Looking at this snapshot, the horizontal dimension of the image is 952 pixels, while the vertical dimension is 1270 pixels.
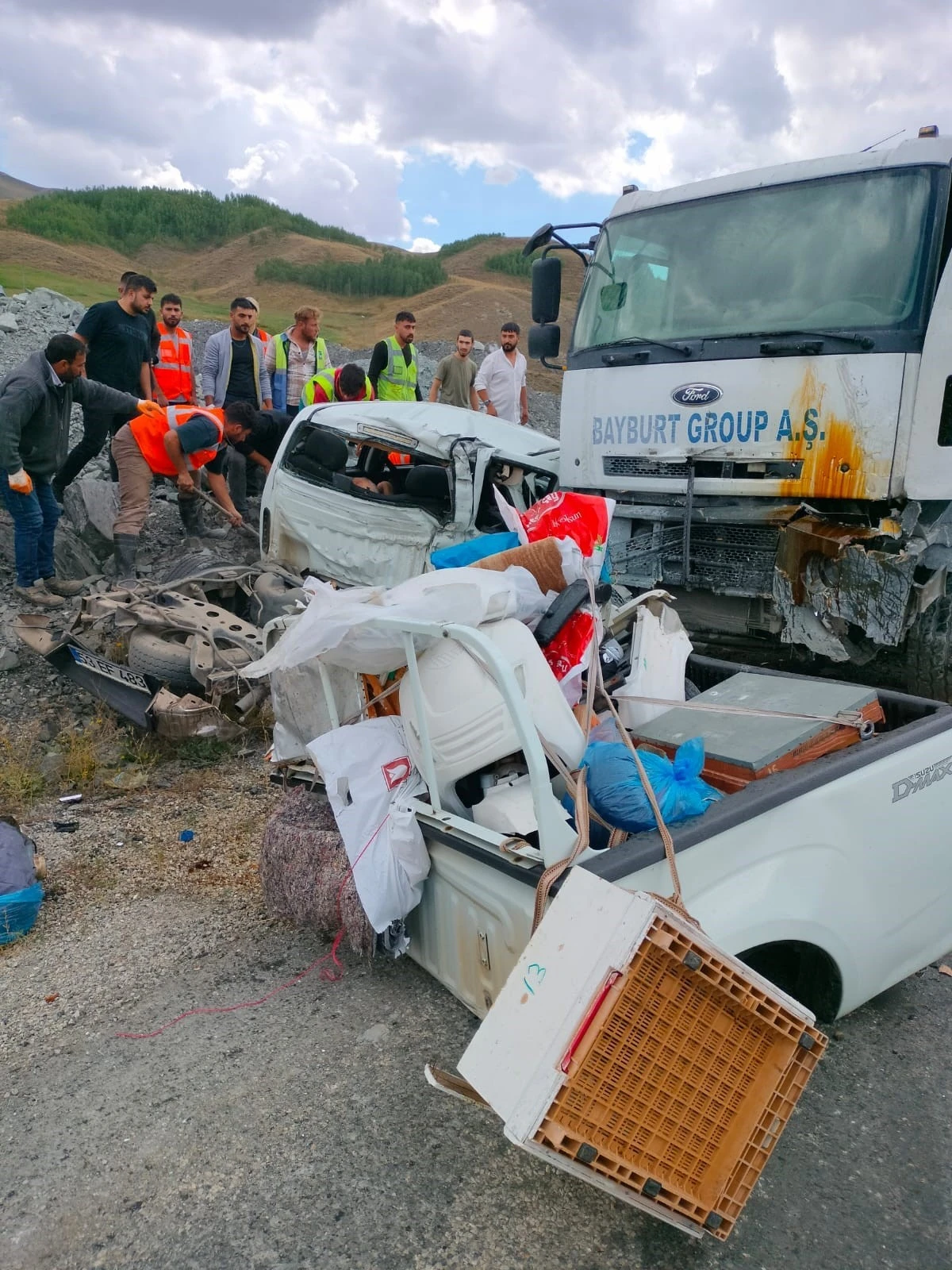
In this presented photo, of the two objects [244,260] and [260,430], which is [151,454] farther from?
[244,260]

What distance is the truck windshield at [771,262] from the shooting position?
4.48 meters

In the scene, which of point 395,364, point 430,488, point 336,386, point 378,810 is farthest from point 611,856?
point 395,364

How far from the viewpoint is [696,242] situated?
512 cm

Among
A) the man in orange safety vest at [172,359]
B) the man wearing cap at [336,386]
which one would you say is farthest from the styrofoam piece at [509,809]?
the man in orange safety vest at [172,359]

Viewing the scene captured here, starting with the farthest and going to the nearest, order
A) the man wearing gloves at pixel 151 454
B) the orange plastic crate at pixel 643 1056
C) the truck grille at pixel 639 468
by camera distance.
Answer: the man wearing gloves at pixel 151 454 < the truck grille at pixel 639 468 < the orange plastic crate at pixel 643 1056

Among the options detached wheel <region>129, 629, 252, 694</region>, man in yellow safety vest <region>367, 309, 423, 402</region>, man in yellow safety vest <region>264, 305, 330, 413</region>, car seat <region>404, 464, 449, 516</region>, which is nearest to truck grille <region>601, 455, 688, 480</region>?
car seat <region>404, 464, 449, 516</region>

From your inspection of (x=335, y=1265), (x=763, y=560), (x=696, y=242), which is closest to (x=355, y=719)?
(x=335, y=1265)

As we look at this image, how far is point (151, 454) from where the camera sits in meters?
6.33

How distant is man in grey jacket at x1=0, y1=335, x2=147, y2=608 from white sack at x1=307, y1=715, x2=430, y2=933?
3840 millimetres

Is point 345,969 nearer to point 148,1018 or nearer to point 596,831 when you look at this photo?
point 148,1018

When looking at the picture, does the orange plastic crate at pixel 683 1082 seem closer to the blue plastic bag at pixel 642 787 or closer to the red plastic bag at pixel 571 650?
the blue plastic bag at pixel 642 787

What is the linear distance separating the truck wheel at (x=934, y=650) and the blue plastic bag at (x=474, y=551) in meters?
2.44

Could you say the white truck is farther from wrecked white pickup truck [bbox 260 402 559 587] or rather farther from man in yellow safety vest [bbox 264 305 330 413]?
man in yellow safety vest [bbox 264 305 330 413]

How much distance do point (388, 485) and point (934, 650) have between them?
136 inches
